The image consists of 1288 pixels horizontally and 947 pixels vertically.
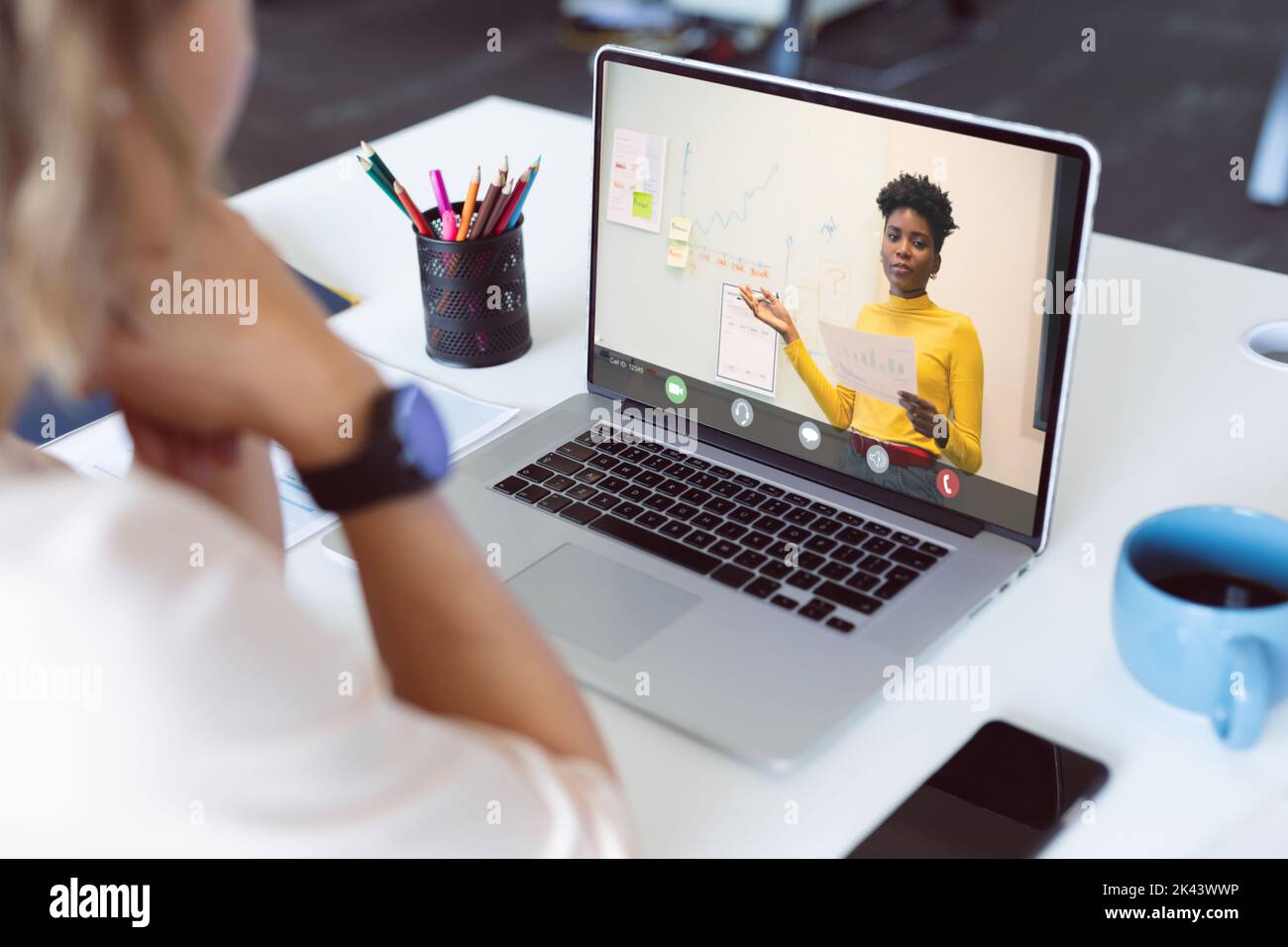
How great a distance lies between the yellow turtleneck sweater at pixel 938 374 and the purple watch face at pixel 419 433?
13.5 inches

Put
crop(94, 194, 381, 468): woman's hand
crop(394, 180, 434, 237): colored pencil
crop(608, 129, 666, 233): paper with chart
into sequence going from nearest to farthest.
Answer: crop(94, 194, 381, 468): woman's hand < crop(608, 129, 666, 233): paper with chart < crop(394, 180, 434, 237): colored pencil

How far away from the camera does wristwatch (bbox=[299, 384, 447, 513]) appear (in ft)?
2.03

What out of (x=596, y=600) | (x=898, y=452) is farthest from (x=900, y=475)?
(x=596, y=600)

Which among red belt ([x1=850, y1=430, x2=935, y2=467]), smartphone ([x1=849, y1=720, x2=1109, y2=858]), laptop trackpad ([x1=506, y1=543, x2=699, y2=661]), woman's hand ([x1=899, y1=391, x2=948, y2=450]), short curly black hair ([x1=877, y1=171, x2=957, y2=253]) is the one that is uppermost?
short curly black hair ([x1=877, y1=171, x2=957, y2=253])

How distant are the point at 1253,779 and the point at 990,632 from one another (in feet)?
0.57

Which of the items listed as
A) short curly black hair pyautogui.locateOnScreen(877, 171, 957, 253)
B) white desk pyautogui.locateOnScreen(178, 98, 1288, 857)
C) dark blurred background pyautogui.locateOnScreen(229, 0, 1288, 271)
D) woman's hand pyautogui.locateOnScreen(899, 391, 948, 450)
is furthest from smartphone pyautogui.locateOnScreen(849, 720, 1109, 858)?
dark blurred background pyautogui.locateOnScreen(229, 0, 1288, 271)

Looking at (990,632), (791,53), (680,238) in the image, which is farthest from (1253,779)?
(791,53)

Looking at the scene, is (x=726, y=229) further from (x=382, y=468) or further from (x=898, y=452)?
(x=382, y=468)

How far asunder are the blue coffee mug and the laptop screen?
0.10m

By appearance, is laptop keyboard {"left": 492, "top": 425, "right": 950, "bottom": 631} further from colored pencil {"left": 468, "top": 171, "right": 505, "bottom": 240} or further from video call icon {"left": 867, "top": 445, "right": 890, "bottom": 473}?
colored pencil {"left": 468, "top": 171, "right": 505, "bottom": 240}

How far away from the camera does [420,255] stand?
42.8 inches

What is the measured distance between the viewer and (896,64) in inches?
154

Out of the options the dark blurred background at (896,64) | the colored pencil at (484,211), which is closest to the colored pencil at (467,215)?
the colored pencil at (484,211)
